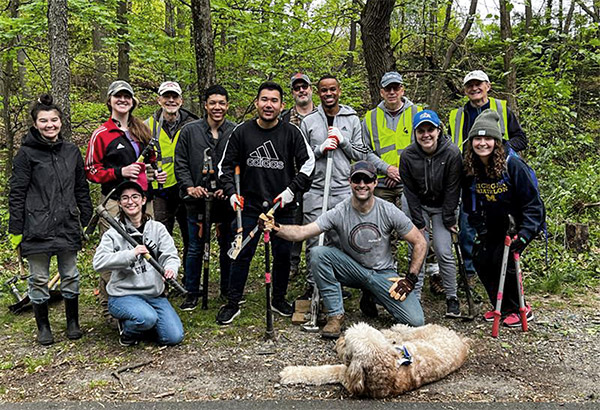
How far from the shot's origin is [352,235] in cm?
496

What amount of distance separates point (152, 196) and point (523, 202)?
390 centimetres

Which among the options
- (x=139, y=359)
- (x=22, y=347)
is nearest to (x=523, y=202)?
(x=139, y=359)

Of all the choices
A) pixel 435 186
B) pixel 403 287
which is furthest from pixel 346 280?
pixel 435 186

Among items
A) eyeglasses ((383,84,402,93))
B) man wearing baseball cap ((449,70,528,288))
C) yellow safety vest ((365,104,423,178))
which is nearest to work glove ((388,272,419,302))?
man wearing baseball cap ((449,70,528,288))

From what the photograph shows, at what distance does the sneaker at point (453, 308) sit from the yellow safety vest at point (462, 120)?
177 cm

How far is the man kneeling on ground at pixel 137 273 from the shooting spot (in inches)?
182

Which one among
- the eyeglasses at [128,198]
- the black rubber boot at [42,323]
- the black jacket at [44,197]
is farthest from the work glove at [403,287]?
the black rubber boot at [42,323]

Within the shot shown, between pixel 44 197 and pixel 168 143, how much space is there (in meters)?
1.60

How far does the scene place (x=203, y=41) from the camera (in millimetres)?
6969

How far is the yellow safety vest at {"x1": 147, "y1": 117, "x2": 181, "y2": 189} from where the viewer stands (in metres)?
5.84

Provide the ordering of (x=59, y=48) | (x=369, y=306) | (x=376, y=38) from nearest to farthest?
(x=369, y=306) < (x=59, y=48) < (x=376, y=38)

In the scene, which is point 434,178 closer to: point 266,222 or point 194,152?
point 266,222

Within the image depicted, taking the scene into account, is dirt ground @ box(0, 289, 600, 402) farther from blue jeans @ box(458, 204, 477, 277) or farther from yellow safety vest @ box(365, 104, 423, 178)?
yellow safety vest @ box(365, 104, 423, 178)

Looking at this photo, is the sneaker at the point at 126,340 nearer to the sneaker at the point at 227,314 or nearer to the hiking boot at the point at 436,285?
the sneaker at the point at 227,314
